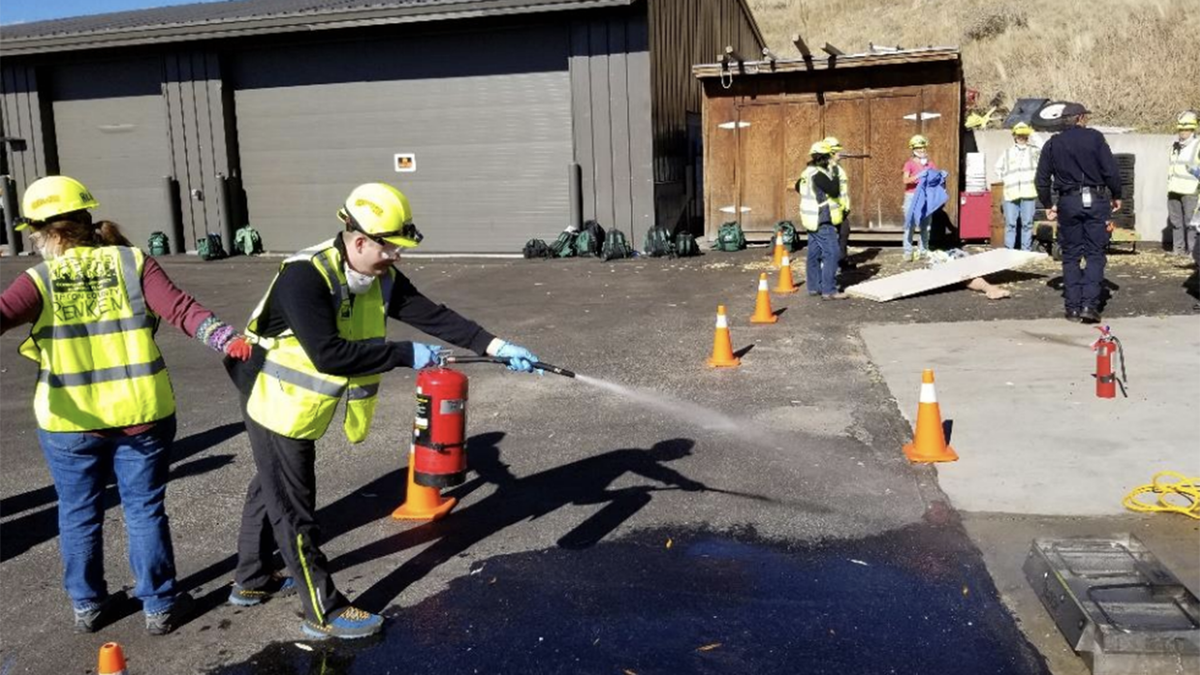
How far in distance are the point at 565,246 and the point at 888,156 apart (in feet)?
18.5

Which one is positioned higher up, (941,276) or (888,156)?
(888,156)

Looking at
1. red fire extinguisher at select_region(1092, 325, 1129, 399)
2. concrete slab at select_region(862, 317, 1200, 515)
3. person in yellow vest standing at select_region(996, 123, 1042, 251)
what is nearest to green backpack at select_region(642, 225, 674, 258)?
person in yellow vest standing at select_region(996, 123, 1042, 251)

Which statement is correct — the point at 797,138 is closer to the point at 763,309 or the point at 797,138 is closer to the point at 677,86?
the point at 677,86

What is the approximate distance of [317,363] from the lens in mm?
4203

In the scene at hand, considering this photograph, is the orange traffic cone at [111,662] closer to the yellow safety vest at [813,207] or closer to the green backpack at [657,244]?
the yellow safety vest at [813,207]

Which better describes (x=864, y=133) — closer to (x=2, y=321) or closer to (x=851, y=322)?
(x=851, y=322)

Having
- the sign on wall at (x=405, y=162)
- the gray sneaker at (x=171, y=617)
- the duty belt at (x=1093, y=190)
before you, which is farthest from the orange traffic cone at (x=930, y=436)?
the sign on wall at (x=405, y=162)

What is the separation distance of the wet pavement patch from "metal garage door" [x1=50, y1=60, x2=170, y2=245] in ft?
62.1

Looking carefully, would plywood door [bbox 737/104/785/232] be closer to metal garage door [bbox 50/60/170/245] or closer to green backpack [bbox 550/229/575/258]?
Answer: green backpack [bbox 550/229/575/258]

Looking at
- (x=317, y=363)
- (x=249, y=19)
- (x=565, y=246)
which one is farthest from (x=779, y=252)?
(x=249, y=19)

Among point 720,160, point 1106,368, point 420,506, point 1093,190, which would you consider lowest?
point 420,506

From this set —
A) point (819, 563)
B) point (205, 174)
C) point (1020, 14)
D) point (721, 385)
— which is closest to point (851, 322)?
point (721, 385)

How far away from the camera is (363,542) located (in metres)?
5.54

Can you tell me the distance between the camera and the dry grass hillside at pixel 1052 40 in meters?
28.1
